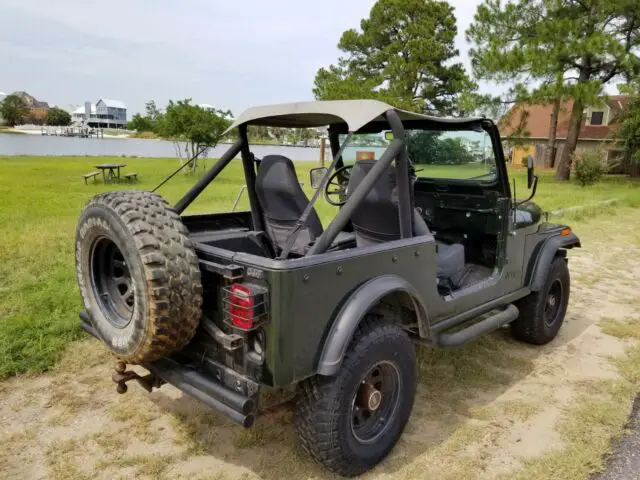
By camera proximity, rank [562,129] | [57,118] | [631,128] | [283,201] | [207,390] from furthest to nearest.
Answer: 1. [57,118]
2. [562,129]
3. [631,128]
4. [283,201]
5. [207,390]

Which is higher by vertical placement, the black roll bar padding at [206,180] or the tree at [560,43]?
the tree at [560,43]

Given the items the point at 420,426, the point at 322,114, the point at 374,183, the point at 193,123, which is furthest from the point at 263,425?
the point at 193,123

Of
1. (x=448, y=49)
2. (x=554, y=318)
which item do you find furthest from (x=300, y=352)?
(x=448, y=49)

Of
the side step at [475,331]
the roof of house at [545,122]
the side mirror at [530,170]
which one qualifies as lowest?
the side step at [475,331]

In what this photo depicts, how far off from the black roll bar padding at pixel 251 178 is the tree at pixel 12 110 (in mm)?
83518

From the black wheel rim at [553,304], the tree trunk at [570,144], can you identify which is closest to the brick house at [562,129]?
the tree trunk at [570,144]

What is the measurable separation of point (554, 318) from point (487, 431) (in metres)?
2.00

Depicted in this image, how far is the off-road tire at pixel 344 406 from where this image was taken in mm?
2541

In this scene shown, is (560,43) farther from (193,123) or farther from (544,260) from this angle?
(544,260)

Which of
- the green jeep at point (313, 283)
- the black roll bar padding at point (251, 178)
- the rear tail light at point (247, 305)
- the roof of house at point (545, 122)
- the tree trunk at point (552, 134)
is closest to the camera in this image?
the rear tail light at point (247, 305)

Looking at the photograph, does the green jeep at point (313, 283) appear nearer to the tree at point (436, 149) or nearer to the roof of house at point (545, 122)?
the tree at point (436, 149)

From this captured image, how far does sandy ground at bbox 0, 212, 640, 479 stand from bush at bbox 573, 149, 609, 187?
17.6 metres

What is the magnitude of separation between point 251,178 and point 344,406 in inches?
81.2

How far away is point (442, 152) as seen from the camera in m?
4.37
